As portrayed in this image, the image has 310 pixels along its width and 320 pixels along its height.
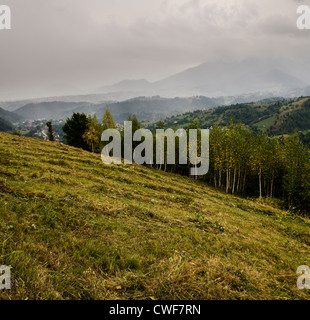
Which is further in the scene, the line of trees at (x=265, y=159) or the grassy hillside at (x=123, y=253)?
the line of trees at (x=265, y=159)

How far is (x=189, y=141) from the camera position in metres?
55.6

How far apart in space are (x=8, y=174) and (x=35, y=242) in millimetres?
9936

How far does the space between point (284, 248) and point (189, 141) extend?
43969 mm

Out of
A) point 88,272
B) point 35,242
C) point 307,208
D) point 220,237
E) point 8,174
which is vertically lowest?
point 307,208

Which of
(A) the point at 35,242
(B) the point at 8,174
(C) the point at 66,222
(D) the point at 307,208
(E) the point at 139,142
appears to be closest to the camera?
(A) the point at 35,242

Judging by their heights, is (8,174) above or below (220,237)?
above

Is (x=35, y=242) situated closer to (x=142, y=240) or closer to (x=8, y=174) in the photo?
(x=142, y=240)

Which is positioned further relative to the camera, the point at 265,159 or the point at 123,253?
the point at 265,159

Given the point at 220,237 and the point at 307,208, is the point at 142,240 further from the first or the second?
the point at 307,208

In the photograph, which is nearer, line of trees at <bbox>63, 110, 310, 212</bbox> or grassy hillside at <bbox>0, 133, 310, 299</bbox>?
grassy hillside at <bbox>0, 133, 310, 299</bbox>

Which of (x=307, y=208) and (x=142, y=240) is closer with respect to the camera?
(x=142, y=240)
